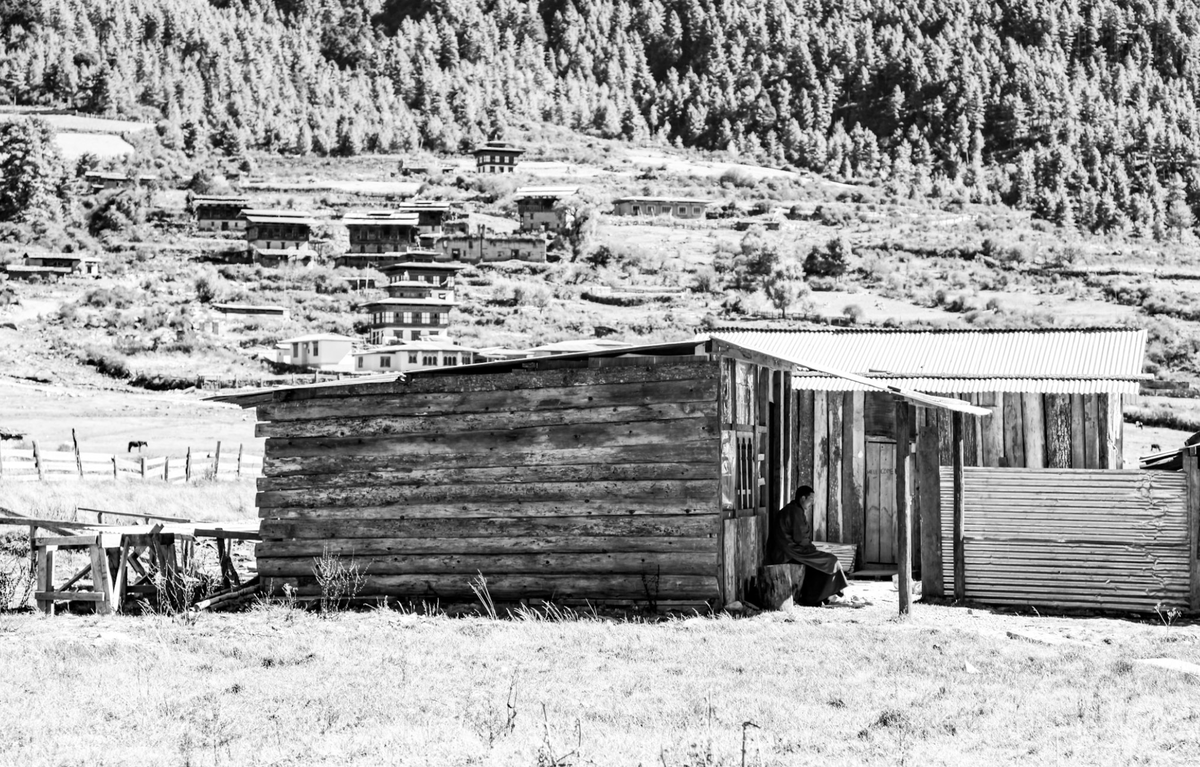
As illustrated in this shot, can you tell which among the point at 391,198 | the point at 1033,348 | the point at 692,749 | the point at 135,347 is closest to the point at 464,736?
the point at 692,749

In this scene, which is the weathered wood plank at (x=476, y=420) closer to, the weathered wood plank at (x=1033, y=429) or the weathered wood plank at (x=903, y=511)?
the weathered wood plank at (x=903, y=511)

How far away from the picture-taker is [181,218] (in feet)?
407

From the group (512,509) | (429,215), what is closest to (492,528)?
(512,509)

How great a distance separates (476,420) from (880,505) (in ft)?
20.5

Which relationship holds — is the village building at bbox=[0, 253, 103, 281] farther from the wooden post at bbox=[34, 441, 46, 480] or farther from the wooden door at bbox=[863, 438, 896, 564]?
the wooden door at bbox=[863, 438, 896, 564]

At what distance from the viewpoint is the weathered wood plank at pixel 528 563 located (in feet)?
43.7

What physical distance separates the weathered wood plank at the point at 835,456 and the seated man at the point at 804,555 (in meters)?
3.08

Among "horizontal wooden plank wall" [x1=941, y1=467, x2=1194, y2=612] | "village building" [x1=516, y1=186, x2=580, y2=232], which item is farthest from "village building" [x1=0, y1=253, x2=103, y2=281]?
"horizontal wooden plank wall" [x1=941, y1=467, x2=1194, y2=612]

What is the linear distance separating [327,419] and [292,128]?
162056 mm

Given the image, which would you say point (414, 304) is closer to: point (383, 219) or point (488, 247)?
point (488, 247)

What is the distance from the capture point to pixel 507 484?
13.9 metres

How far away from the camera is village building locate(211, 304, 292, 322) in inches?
3462

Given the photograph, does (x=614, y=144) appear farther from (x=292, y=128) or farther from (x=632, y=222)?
(x=632, y=222)

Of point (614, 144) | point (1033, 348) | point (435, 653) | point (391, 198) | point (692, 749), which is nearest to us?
point (692, 749)
